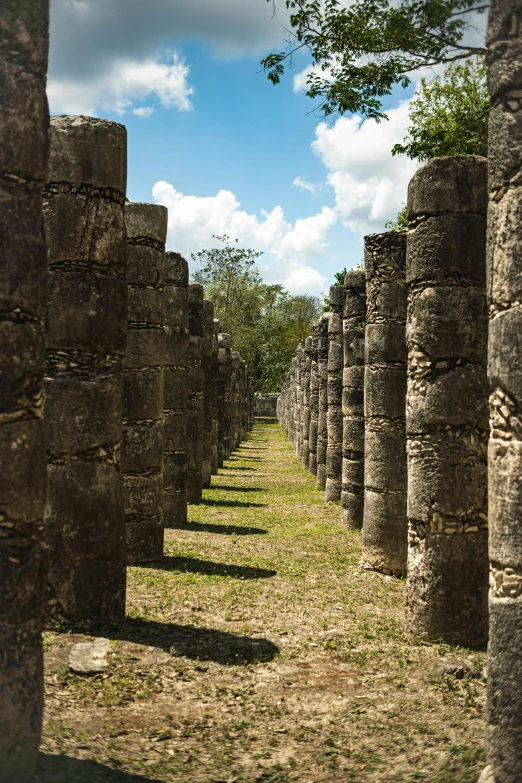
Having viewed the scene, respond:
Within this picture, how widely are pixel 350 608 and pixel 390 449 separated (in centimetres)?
232

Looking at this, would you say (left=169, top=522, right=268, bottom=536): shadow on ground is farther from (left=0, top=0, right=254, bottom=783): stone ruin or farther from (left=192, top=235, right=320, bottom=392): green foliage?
(left=192, top=235, right=320, bottom=392): green foliage

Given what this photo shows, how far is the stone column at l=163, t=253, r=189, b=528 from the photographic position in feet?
47.5

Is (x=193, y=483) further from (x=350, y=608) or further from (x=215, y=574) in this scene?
(x=350, y=608)

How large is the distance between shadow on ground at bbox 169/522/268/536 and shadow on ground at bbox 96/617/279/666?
5.90 m

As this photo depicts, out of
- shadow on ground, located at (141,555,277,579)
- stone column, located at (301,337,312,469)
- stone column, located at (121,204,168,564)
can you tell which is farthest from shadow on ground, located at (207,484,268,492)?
stone column, located at (121,204,168,564)

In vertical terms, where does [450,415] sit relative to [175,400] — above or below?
below

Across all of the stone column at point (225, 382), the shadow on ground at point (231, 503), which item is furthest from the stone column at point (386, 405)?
the stone column at point (225, 382)

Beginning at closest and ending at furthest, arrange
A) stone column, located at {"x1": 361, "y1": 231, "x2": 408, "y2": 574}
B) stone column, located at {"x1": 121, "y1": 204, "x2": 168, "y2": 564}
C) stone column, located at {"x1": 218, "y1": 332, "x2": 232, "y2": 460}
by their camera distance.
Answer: stone column, located at {"x1": 361, "y1": 231, "x2": 408, "y2": 574}, stone column, located at {"x1": 121, "y1": 204, "x2": 168, "y2": 564}, stone column, located at {"x1": 218, "y1": 332, "x2": 232, "y2": 460}

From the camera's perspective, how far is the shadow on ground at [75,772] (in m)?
4.59

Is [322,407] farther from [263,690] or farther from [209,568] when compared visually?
[263,690]

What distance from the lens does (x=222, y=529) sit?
1443 cm

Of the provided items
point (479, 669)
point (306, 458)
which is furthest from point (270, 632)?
point (306, 458)

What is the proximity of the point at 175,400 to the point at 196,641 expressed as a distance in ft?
24.3

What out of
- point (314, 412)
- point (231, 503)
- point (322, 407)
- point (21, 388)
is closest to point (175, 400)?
point (231, 503)
